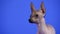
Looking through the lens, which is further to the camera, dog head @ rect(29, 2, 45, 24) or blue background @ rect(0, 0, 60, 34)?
blue background @ rect(0, 0, 60, 34)

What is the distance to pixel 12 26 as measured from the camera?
1.28m

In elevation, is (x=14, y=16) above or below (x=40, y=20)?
above

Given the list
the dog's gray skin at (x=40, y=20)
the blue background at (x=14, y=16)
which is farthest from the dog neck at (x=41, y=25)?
Answer: the blue background at (x=14, y=16)

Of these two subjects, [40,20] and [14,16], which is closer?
[40,20]

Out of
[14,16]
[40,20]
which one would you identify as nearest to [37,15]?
[40,20]

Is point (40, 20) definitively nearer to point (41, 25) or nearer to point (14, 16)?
point (41, 25)

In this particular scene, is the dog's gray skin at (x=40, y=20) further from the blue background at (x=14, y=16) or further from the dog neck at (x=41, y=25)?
the blue background at (x=14, y=16)

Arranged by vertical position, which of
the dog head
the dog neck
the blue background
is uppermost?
the blue background

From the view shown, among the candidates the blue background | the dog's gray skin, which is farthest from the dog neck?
the blue background

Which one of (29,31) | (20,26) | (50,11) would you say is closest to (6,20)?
(20,26)

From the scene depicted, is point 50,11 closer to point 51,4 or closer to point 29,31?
point 51,4

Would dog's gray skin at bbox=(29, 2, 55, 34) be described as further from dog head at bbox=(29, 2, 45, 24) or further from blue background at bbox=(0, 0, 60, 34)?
blue background at bbox=(0, 0, 60, 34)

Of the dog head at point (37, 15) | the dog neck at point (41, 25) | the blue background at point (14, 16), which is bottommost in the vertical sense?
the dog neck at point (41, 25)

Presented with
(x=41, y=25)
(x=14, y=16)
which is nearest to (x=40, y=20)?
(x=41, y=25)
